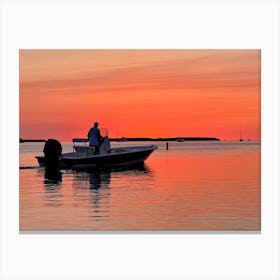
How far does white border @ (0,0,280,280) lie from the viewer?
1023 cm

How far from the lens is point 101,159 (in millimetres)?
18000

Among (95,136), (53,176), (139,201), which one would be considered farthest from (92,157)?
(139,201)

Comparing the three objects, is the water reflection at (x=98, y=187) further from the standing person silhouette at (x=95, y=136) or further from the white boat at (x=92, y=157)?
the standing person silhouette at (x=95, y=136)

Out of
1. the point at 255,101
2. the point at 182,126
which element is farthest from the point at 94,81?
the point at 255,101

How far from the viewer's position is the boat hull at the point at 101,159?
1781cm

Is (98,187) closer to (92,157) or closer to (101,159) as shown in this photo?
(92,157)

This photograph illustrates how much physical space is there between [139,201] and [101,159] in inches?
196

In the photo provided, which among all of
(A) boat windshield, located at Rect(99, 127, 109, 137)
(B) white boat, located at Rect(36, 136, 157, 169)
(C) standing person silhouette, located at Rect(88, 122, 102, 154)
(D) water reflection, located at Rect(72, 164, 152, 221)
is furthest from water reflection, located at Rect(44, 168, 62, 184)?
(A) boat windshield, located at Rect(99, 127, 109, 137)

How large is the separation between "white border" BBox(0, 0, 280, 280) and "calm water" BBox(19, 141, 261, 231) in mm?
347
